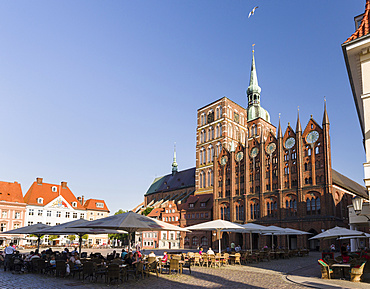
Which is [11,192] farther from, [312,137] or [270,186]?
[312,137]

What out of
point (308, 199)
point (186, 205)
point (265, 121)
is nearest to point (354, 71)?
point (308, 199)

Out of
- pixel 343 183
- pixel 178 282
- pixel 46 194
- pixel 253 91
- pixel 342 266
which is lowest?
pixel 178 282

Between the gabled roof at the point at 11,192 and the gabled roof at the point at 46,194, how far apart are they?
2.55 m

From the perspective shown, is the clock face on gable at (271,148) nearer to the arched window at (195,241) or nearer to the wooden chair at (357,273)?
the arched window at (195,241)

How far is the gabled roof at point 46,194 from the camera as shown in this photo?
6667 cm

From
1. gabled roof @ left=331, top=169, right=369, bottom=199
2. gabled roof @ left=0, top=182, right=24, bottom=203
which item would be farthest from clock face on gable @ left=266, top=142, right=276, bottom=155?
gabled roof @ left=0, top=182, right=24, bottom=203

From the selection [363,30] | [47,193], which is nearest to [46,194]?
[47,193]

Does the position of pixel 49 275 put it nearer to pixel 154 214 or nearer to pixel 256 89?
pixel 154 214

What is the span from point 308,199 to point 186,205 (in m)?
26.5

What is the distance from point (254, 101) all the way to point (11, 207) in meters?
58.1

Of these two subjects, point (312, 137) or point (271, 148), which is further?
point (271, 148)

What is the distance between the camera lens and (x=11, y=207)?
61.2 m

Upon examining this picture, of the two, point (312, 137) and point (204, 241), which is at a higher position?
point (312, 137)

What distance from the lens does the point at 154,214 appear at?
235 ft
